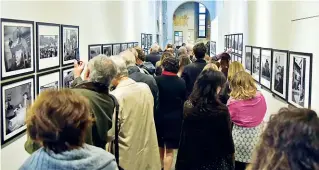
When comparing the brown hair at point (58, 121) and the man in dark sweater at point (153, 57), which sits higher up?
the man in dark sweater at point (153, 57)

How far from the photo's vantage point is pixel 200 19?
32219 millimetres

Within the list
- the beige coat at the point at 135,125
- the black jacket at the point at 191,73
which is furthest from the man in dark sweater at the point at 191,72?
the beige coat at the point at 135,125

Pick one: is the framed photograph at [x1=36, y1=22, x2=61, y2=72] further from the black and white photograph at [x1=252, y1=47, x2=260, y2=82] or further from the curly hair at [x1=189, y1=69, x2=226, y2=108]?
the black and white photograph at [x1=252, y1=47, x2=260, y2=82]

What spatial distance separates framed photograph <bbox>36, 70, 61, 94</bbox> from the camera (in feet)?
12.5

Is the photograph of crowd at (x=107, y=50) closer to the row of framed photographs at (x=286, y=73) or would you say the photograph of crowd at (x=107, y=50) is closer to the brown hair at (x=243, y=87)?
the row of framed photographs at (x=286, y=73)

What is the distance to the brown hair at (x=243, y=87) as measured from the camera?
419cm

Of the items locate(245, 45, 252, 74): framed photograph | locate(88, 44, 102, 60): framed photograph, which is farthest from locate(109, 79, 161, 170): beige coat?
locate(245, 45, 252, 74): framed photograph

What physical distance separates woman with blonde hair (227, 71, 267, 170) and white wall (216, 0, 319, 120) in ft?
2.08

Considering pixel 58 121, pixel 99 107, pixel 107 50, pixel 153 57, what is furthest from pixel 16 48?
pixel 153 57

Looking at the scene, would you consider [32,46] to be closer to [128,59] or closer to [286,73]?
[128,59]

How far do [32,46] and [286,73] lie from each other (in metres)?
2.86

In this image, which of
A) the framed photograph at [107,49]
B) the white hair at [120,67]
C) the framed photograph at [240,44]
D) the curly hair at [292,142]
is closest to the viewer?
the curly hair at [292,142]

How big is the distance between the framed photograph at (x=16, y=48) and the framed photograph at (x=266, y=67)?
3586mm

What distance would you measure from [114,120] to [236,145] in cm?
135
